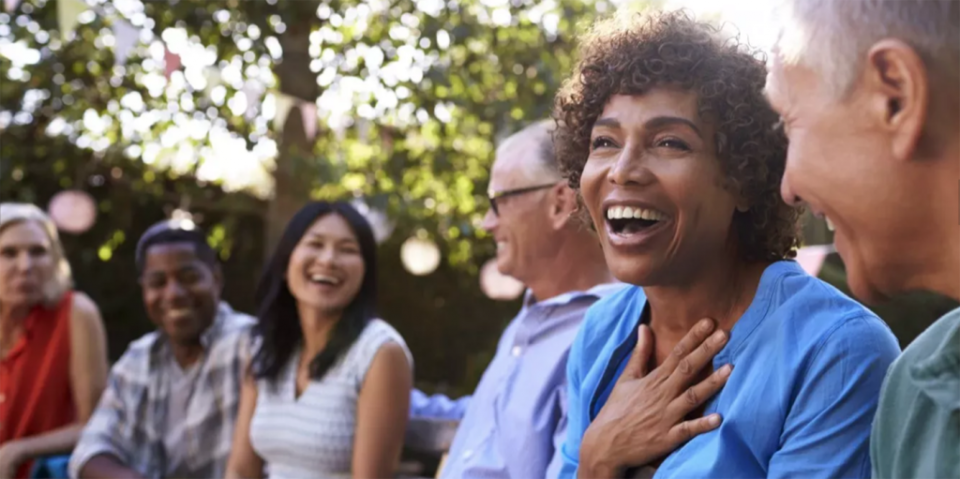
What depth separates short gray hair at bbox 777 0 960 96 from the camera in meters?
0.95

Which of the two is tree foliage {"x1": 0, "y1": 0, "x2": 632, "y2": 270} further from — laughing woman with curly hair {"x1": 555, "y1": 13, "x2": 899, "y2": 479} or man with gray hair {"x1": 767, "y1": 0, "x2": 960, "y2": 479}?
man with gray hair {"x1": 767, "y1": 0, "x2": 960, "y2": 479}

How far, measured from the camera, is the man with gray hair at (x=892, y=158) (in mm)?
967

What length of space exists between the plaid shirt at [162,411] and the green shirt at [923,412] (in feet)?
9.73

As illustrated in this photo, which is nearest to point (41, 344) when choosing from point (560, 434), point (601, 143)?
point (560, 434)

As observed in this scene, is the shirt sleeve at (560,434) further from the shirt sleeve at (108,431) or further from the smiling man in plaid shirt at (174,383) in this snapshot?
the shirt sleeve at (108,431)

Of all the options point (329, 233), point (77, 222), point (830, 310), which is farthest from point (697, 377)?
point (77, 222)

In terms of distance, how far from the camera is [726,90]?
1.75 meters

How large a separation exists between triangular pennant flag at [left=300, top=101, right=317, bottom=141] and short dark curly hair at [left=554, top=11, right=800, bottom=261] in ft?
14.6

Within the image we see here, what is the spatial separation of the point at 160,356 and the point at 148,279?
0.31 meters

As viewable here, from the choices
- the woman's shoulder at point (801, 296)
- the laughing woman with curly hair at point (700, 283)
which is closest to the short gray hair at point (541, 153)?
the laughing woman with curly hair at point (700, 283)

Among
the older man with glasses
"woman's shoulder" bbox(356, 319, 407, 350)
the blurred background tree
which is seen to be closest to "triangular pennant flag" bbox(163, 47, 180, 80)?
the blurred background tree

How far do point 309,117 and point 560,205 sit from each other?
3.59 metres

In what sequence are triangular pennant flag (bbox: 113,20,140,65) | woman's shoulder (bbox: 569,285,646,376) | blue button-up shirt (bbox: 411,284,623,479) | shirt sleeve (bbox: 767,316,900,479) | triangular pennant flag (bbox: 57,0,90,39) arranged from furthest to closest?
1. triangular pennant flag (bbox: 113,20,140,65)
2. triangular pennant flag (bbox: 57,0,90,39)
3. blue button-up shirt (bbox: 411,284,623,479)
4. woman's shoulder (bbox: 569,285,646,376)
5. shirt sleeve (bbox: 767,316,900,479)

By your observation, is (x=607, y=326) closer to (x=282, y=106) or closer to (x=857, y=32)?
(x=857, y=32)
